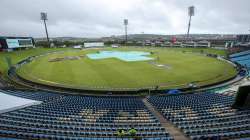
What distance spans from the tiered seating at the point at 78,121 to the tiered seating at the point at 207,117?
240 centimetres

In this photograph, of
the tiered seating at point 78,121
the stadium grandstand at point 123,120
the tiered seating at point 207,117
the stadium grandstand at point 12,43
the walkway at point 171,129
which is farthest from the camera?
the stadium grandstand at point 12,43

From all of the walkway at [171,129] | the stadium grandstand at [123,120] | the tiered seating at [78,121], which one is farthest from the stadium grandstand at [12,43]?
the walkway at [171,129]

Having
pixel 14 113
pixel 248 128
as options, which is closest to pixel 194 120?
pixel 248 128

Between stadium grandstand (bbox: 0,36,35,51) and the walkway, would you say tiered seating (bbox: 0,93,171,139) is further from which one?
stadium grandstand (bbox: 0,36,35,51)

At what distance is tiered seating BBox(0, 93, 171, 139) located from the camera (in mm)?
13617

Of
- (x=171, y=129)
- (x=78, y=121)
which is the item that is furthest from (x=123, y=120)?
(x=171, y=129)

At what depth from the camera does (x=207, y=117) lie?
16859mm

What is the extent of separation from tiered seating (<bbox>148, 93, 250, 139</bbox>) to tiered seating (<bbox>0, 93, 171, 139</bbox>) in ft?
7.87

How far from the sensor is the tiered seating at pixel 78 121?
13617 millimetres

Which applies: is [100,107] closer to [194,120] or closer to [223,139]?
[194,120]

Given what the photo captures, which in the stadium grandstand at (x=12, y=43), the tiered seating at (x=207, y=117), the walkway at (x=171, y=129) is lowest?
the walkway at (x=171, y=129)

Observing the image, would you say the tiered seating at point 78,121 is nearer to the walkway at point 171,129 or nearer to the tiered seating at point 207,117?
the walkway at point 171,129

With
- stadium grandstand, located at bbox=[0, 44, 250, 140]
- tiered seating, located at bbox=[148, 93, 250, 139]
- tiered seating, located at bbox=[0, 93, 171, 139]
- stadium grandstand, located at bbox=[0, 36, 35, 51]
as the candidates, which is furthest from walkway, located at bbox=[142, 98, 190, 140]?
stadium grandstand, located at bbox=[0, 36, 35, 51]

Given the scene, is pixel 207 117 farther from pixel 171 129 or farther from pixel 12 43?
pixel 12 43
